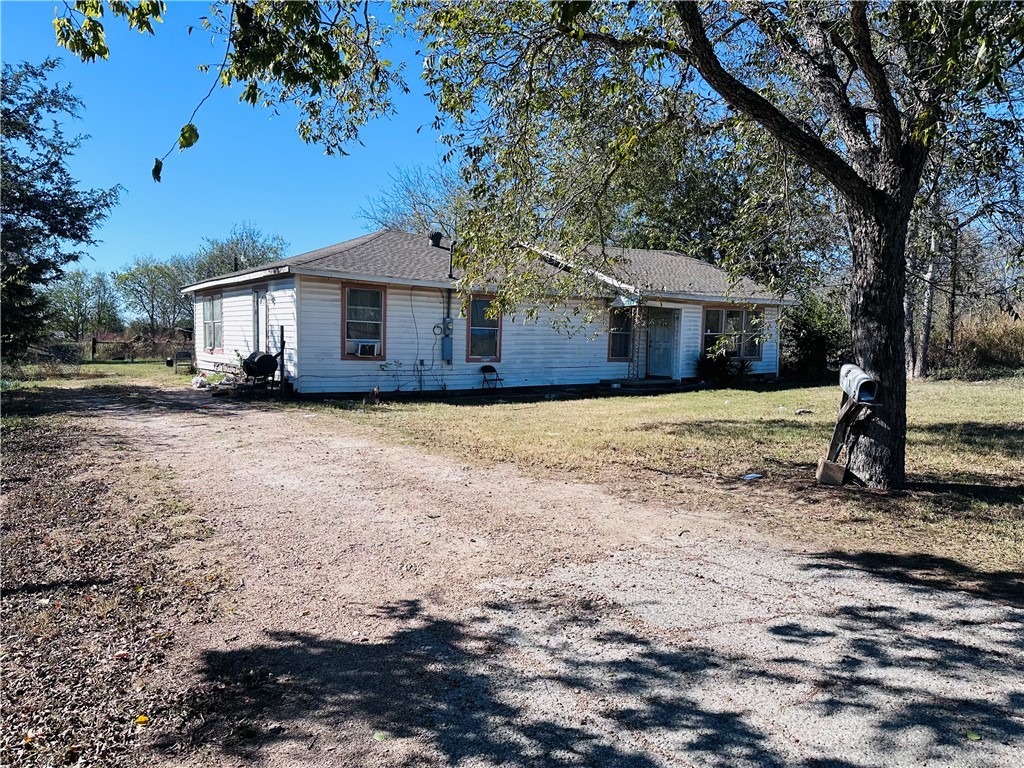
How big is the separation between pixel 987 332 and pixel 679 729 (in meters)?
24.9

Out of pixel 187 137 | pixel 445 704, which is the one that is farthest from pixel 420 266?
pixel 445 704

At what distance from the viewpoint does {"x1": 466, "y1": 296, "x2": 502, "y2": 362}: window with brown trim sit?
1594 centimetres

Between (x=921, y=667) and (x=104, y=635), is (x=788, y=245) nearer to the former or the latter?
(x=921, y=667)

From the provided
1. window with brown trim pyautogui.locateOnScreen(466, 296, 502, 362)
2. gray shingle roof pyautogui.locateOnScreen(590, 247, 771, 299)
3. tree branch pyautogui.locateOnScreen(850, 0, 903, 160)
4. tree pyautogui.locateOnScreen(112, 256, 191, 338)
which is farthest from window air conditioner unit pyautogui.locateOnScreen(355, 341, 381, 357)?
tree pyautogui.locateOnScreen(112, 256, 191, 338)

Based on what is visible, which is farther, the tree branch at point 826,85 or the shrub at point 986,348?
the shrub at point 986,348

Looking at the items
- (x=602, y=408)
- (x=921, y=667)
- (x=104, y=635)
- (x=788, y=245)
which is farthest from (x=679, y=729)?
(x=602, y=408)

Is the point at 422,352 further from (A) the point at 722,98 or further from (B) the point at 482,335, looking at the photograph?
(A) the point at 722,98

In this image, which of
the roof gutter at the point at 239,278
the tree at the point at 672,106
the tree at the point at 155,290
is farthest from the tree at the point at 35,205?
the tree at the point at 155,290

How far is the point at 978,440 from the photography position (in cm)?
925

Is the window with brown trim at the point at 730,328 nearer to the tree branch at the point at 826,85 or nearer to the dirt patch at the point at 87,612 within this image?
the tree branch at the point at 826,85

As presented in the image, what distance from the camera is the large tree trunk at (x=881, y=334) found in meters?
6.26

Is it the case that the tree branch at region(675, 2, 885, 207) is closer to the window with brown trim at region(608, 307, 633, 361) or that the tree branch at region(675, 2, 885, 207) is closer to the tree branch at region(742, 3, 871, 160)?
the tree branch at region(742, 3, 871, 160)

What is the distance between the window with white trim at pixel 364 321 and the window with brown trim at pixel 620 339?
7205 mm

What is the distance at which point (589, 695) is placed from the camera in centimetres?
278
